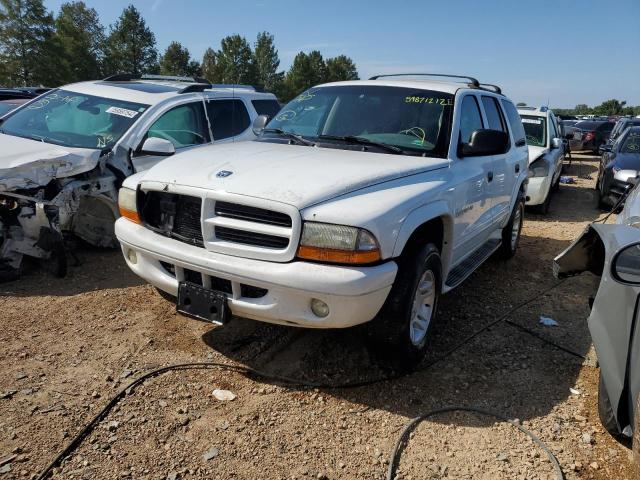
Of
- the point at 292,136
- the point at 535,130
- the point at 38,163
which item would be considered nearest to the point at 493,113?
the point at 292,136

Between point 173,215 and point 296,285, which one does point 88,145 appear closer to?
point 173,215

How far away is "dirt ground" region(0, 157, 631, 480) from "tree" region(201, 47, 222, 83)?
64.3 meters

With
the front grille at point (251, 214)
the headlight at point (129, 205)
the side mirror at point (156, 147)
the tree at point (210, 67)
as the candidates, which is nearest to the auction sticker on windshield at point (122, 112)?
the side mirror at point (156, 147)

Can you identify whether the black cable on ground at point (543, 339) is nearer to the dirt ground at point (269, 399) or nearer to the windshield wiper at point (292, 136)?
the dirt ground at point (269, 399)

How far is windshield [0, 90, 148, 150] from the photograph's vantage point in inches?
205

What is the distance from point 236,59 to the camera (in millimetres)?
65625

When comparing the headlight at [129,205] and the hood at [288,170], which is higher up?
the hood at [288,170]

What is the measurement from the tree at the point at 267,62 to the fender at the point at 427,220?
228 feet

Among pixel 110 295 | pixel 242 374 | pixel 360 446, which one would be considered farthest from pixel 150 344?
pixel 360 446

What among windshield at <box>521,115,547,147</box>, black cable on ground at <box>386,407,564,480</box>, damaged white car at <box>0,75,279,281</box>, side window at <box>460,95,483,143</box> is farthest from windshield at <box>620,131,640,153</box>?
black cable on ground at <box>386,407,564,480</box>

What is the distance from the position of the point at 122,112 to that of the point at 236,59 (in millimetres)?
64859

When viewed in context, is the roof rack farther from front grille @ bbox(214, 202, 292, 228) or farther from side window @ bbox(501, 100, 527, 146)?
front grille @ bbox(214, 202, 292, 228)

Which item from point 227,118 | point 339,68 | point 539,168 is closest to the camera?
point 227,118

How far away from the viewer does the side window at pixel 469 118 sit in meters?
3.97
